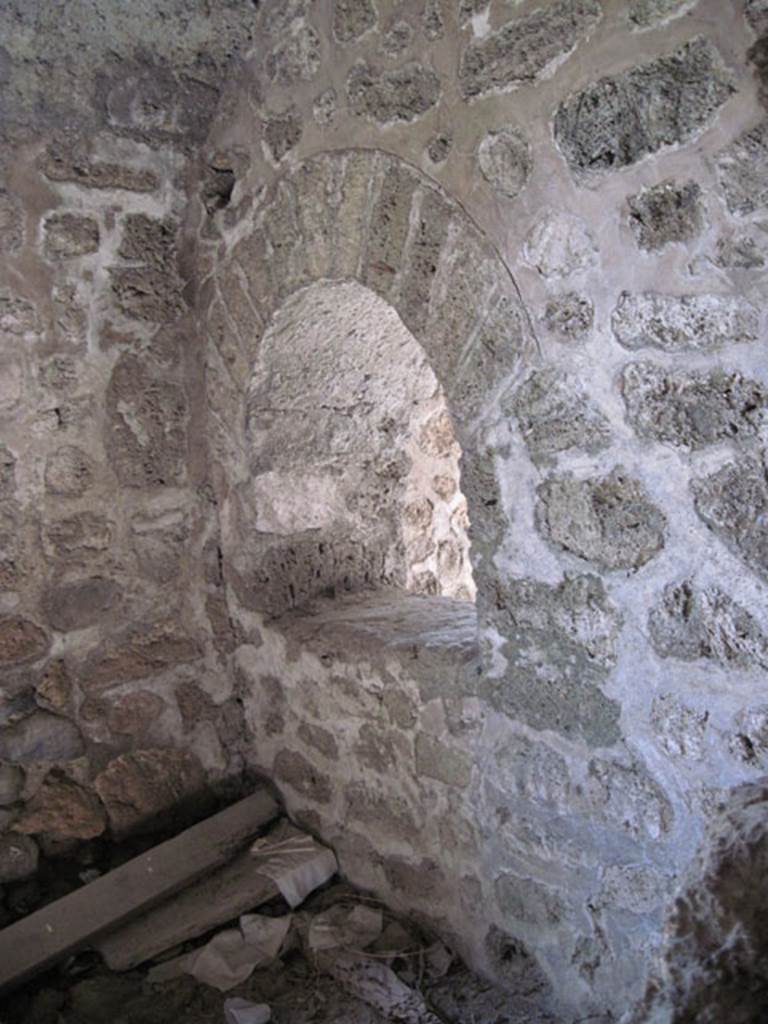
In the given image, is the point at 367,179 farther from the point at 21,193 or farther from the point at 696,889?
the point at 696,889

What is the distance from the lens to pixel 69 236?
2.55 m

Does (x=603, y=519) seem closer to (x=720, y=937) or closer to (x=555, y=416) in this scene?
(x=555, y=416)

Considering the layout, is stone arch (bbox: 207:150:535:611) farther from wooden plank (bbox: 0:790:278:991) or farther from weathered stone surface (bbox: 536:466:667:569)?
wooden plank (bbox: 0:790:278:991)

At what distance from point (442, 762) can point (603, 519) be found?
790 mm

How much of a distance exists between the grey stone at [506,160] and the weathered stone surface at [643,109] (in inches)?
3.4

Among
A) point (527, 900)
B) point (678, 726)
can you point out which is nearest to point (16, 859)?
point (527, 900)

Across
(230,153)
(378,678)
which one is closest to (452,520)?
(378,678)

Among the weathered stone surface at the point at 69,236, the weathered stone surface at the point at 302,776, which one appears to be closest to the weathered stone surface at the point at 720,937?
the weathered stone surface at the point at 302,776

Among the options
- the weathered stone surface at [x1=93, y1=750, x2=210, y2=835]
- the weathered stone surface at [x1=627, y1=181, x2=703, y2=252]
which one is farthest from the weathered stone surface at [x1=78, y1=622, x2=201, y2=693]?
the weathered stone surface at [x1=627, y1=181, x2=703, y2=252]

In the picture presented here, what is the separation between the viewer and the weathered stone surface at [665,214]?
4.70ft

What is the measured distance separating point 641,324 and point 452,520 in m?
1.65

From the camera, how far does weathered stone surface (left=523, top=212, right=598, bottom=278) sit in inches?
63.3

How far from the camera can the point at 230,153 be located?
2570 mm

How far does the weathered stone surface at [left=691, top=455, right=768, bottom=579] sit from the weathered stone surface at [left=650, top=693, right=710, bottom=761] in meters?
0.30
